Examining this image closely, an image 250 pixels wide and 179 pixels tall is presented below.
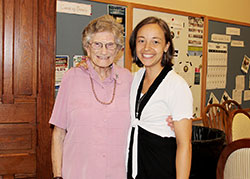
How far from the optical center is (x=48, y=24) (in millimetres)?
1867

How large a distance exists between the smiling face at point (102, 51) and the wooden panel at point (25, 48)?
0.51m

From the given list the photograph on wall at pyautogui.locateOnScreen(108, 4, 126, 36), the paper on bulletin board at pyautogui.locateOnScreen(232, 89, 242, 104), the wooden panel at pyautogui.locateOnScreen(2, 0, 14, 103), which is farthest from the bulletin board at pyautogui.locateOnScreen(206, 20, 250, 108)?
the wooden panel at pyautogui.locateOnScreen(2, 0, 14, 103)

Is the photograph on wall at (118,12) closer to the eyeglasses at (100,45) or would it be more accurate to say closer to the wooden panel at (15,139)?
the eyeglasses at (100,45)

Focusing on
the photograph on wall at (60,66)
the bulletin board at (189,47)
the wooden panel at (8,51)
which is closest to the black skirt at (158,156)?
the wooden panel at (8,51)

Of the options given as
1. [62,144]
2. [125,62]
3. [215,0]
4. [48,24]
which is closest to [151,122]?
[62,144]

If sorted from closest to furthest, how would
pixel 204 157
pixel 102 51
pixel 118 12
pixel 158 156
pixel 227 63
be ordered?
pixel 158 156 → pixel 102 51 → pixel 204 157 → pixel 118 12 → pixel 227 63

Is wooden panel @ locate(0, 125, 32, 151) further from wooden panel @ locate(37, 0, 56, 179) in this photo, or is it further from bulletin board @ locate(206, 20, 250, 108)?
bulletin board @ locate(206, 20, 250, 108)

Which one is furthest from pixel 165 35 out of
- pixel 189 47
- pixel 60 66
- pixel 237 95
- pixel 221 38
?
pixel 237 95

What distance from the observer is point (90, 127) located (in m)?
1.46

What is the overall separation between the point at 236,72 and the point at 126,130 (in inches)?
114

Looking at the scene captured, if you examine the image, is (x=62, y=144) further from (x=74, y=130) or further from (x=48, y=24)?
(x=48, y=24)

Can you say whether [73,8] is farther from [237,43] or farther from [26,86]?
[237,43]

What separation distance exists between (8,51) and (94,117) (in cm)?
78

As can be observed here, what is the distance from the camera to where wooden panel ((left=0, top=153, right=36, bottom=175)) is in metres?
1.83
